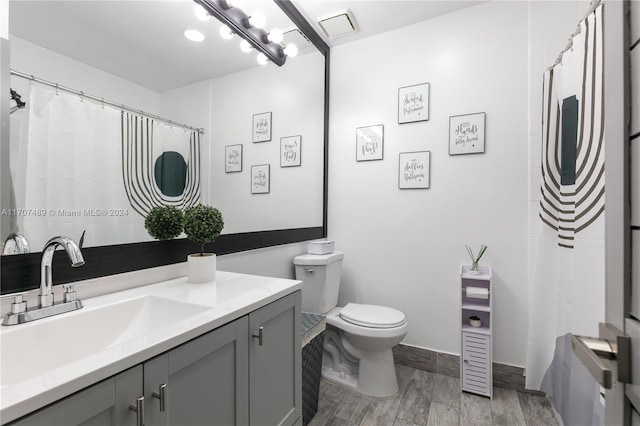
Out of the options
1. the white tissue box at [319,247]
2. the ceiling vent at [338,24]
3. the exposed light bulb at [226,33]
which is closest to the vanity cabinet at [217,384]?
the white tissue box at [319,247]

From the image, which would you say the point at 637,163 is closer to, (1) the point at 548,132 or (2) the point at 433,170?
(1) the point at 548,132

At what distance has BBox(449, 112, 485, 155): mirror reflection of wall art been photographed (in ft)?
6.68

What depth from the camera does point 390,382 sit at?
189 centimetres

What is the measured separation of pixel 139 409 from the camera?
63cm

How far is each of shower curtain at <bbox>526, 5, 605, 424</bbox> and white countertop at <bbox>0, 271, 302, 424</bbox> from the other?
3.79 ft

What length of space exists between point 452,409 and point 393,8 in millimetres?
2679

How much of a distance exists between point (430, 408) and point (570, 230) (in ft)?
4.15

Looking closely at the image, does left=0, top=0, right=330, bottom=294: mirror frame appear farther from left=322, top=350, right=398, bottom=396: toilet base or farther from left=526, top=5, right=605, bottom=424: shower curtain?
left=526, top=5, right=605, bottom=424: shower curtain

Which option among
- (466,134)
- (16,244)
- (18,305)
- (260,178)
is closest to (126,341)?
(18,305)

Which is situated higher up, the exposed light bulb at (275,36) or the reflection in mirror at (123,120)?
the exposed light bulb at (275,36)

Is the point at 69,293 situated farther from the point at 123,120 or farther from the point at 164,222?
the point at 123,120

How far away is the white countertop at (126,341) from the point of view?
0.50 meters

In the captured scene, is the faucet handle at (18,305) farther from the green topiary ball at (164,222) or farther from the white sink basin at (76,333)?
the green topiary ball at (164,222)

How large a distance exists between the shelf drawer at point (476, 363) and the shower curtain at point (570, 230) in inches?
8.8
